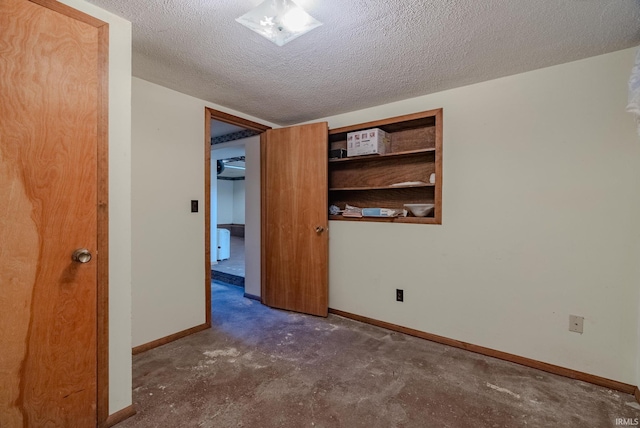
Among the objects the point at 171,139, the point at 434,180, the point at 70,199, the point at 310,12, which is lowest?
the point at 70,199

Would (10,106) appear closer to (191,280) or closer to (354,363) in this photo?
(191,280)

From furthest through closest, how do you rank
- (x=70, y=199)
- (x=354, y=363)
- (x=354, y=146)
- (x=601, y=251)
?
(x=354, y=146) < (x=354, y=363) < (x=601, y=251) < (x=70, y=199)

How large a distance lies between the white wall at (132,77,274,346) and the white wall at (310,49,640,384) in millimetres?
1851

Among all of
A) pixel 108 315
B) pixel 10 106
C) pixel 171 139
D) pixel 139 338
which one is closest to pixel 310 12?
pixel 10 106

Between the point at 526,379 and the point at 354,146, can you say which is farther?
the point at 354,146

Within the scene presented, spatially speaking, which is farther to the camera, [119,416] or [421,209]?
[421,209]

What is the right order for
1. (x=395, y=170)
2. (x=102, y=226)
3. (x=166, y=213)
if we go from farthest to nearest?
(x=395, y=170)
(x=166, y=213)
(x=102, y=226)

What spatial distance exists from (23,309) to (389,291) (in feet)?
8.08

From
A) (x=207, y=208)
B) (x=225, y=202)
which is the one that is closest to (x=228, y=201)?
(x=225, y=202)

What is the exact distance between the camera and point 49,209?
1.29 m

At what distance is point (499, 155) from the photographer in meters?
2.20

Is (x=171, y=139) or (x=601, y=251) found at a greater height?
(x=171, y=139)

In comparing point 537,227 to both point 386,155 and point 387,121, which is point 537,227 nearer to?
point 386,155

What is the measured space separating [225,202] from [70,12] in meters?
9.44
